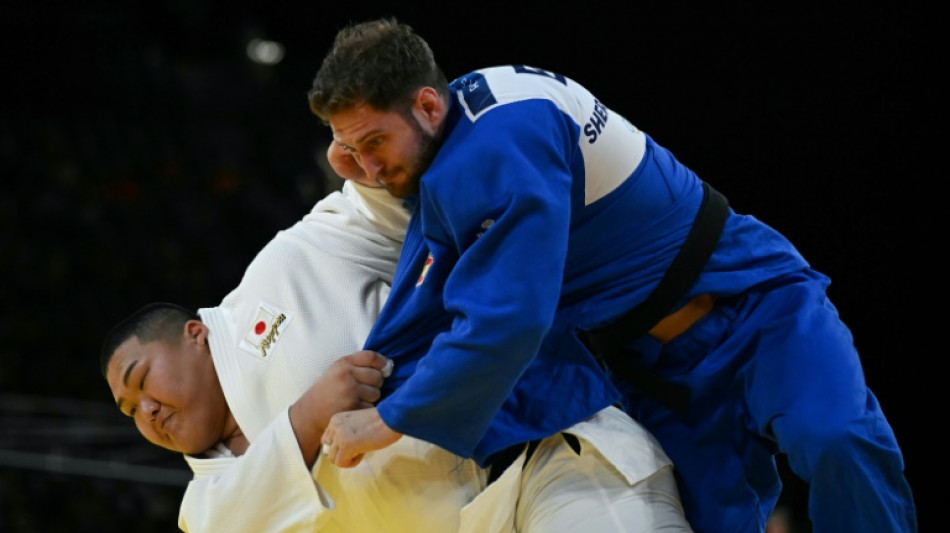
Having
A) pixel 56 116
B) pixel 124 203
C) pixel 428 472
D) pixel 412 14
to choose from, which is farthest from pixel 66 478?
pixel 428 472

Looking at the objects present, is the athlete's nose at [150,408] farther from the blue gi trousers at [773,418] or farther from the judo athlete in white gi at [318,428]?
the blue gi trousers at [773,418]

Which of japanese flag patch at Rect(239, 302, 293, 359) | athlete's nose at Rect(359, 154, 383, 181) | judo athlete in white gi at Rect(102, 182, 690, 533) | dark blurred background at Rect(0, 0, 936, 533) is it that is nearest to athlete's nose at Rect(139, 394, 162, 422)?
judo athlete in white gi at Rect(102, 182, 690, 533)

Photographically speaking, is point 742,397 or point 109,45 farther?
point 109,45

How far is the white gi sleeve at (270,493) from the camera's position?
2225 mm

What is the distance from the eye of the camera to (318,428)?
2.22 m

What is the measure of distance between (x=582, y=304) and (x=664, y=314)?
0.53 ft

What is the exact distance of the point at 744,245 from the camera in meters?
2.22

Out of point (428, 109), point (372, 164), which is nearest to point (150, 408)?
point (372, 164)

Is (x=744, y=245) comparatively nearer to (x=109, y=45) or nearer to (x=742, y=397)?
(x=742, y=397)

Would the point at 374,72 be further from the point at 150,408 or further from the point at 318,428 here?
the point at 150,408

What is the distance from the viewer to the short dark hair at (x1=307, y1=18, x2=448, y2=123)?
1963 mm

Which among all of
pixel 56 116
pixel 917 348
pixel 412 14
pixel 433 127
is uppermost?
pixel 433 127

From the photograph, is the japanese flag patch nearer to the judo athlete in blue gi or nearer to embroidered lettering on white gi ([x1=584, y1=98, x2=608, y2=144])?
the judo athlete in blue gi

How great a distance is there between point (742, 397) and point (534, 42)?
510 cm
